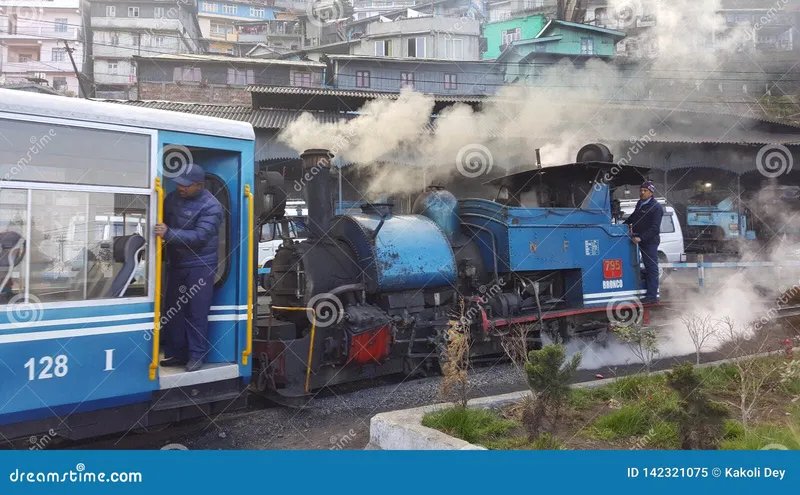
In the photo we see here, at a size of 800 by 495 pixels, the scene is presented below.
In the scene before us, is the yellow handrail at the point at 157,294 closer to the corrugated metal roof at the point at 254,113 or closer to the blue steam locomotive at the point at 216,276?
the blue steam locomotive at the point at 216,276

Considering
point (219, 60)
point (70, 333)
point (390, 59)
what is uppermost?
point (390, 59)

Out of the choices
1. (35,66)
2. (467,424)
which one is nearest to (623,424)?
(467,424)

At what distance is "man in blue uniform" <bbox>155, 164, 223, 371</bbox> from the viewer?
14.9ft

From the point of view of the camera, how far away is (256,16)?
60688 mm

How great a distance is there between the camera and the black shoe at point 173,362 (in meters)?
4.66

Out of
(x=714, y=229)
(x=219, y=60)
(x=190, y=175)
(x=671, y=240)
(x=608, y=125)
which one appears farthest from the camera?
(x=219, y=60)

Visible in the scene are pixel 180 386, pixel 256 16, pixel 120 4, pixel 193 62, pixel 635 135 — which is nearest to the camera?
pixel 180 386

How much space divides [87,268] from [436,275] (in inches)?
158

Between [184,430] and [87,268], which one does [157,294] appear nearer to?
[87,268]

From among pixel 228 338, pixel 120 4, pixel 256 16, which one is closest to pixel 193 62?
pixel 120 4

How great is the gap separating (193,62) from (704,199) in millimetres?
24964

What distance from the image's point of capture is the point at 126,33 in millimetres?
40906

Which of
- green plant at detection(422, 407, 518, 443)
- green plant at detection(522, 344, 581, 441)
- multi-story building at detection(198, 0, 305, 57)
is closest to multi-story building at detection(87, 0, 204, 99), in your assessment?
multi-story building at detection(198, 0, 305, 57)

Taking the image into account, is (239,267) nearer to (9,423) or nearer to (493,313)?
(9,423)
